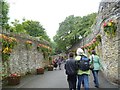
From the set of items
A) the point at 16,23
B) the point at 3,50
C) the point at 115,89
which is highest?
the point at 16,23

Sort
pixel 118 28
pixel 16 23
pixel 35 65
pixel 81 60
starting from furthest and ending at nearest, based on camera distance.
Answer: pixel 16 23
pixel 35 65
pixel 118 28
pixel 81 60

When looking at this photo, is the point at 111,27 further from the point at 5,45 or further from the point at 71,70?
the point at 5,45

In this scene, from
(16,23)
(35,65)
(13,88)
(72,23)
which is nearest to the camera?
(13,88)

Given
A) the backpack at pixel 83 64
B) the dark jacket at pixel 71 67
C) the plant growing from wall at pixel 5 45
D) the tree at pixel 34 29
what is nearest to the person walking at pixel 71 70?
the dark jacket at pixel 71 67

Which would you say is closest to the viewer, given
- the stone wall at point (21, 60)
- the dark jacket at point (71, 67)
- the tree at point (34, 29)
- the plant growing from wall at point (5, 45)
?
the dark jacket at point (71, 67)

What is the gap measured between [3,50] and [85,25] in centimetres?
2963

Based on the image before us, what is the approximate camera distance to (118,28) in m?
8.40

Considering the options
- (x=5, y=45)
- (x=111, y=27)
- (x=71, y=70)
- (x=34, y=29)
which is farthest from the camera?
(x=34, y=29)

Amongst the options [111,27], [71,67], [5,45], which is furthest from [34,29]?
[71,67]

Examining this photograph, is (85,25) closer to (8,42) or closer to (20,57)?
(20,57)

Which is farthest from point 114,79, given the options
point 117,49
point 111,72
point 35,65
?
point 35,65

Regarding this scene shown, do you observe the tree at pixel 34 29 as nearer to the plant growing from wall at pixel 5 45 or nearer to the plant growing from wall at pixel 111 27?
the plant growing from wall at pixel 5 45

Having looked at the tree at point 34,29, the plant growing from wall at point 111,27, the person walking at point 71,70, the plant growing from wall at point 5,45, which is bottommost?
the person walking at point 71,70

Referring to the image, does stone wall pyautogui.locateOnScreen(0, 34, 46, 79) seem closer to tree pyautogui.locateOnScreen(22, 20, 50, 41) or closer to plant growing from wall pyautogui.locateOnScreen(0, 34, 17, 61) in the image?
plant growing from wall pyautogui.locateOnScreen(0, 34, 17, 61)
